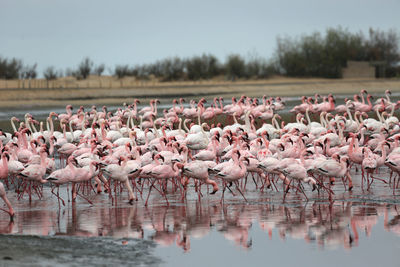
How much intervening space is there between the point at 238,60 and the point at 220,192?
6508 cm

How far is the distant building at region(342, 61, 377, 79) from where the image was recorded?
75125 millimetres

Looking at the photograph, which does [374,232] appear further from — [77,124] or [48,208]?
[77,124]

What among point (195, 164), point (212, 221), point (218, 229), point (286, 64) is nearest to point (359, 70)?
point (286, 64)

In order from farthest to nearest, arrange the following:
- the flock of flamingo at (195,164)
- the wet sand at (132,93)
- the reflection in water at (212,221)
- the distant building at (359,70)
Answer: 1. the distant building at (359,70)
2. the wet sand at (132,93)
3. the flock of flamingo at (195,164)
4. the reflection in water at (212,221)

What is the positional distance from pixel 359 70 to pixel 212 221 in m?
67.5

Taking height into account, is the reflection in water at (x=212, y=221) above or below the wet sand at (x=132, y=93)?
below

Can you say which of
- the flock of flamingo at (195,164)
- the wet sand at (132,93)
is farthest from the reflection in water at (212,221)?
the wet sand at (132,93)

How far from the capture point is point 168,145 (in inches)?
651

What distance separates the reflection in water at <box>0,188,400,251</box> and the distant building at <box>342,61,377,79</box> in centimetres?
6366

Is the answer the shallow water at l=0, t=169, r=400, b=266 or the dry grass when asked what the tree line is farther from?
the shallow water at l=0, t=169, r=400, b=266

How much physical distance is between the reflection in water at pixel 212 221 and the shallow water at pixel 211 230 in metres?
0.01

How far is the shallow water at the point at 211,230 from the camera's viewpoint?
31.4ft

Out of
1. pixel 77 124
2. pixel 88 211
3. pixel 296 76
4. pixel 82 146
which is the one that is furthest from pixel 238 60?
pixel 88 211

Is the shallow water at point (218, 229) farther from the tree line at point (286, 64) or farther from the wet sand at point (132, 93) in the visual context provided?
the tree line at point (286, 64)
